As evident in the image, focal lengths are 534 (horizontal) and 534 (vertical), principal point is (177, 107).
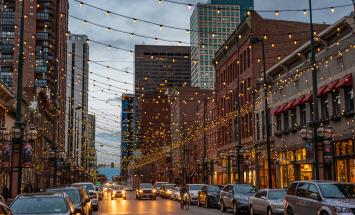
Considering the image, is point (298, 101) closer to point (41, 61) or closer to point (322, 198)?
point (322, 198)

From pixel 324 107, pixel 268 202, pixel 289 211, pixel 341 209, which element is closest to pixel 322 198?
pixel 341 209

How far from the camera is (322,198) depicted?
17172 mm

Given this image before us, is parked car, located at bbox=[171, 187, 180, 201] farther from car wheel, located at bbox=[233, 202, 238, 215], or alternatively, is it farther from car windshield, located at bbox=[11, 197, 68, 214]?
car windshield, located at bbox=[11, 197, 68, 214]

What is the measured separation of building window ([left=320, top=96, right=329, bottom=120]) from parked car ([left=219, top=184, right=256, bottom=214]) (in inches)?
322

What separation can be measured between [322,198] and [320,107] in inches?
774

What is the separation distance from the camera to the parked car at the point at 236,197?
28.5m

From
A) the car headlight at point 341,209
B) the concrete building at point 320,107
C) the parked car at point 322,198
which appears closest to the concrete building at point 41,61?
the concrete building at point 320,107

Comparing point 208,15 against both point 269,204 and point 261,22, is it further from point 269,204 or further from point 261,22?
point 269,204

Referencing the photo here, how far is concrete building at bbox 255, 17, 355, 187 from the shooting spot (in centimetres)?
3114

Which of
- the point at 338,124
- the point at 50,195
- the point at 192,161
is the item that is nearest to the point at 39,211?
the point at 50,195

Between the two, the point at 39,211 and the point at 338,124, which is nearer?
the point at 39,211

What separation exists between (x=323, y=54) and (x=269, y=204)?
1461 cm

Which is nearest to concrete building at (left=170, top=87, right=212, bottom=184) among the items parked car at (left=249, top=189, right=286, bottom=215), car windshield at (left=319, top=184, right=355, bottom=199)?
parked car at (left=249, top=189, right=286, bottom=215)

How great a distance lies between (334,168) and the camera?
110 feet
